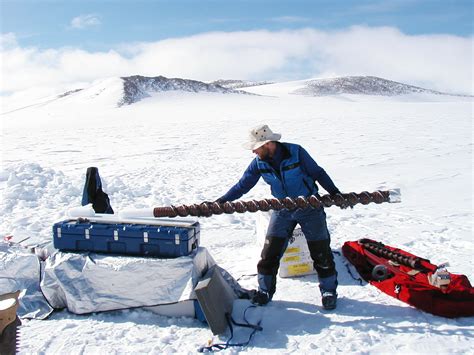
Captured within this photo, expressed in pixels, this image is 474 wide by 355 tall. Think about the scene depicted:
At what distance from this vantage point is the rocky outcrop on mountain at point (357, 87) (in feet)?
292

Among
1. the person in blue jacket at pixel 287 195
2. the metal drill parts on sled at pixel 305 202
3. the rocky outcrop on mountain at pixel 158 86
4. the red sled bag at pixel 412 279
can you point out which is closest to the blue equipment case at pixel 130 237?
the metal drill parts on sled at pixel 305 202

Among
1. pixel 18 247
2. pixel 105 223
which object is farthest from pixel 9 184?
pixel 105 223

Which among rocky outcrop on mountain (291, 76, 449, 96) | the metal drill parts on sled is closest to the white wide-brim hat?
the metal drill parts on sled

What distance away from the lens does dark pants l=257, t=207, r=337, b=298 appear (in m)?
4.01

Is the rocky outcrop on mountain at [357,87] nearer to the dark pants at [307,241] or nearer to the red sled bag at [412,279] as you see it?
the red sled bag at [412,279]

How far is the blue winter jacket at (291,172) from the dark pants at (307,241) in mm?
190

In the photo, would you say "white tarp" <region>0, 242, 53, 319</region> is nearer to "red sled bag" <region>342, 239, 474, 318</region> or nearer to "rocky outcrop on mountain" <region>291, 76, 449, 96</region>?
"red sled bag" <region>342, 239, 474, 318</region>

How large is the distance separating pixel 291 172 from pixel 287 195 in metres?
0.23

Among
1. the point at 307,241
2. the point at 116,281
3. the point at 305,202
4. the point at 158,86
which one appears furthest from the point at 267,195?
the point at 158,86

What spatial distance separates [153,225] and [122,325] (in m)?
0.86

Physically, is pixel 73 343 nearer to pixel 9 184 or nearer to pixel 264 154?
pixel 264 154

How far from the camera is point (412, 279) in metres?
4.16

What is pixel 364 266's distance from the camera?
185 inches

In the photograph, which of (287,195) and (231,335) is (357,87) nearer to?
(287,195)
